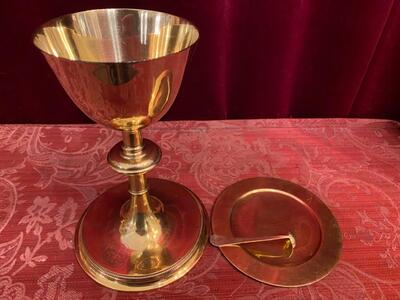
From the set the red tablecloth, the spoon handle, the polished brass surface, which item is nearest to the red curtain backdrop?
the red tablecloth

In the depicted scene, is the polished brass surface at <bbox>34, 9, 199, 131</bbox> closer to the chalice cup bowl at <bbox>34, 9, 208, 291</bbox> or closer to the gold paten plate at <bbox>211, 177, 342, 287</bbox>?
the chalice cup bowl at <bbox>34, 9, 208, 291</bbox>

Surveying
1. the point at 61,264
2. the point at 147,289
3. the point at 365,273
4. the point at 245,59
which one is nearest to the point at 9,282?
the point at 61,264

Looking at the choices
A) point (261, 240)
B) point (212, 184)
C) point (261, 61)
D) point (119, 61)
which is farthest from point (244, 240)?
point (261, 61)

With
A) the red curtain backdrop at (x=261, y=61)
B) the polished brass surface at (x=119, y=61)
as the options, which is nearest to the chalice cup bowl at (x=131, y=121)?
the polished brass surface at (x=119, y=61)

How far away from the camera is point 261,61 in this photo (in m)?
0.72

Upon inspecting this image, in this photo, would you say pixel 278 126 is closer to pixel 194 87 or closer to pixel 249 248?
pixel 194 87

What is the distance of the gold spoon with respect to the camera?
1.47ft

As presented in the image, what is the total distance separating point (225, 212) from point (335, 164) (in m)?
0.23

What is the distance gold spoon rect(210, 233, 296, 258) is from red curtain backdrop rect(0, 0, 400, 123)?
1.23 feet

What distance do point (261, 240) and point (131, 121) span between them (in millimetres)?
229

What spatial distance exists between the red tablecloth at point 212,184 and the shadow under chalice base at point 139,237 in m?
0.01

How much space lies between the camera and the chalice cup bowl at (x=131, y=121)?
32 cm

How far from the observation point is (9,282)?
42 cm

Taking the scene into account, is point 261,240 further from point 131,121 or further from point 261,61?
point 261,61
